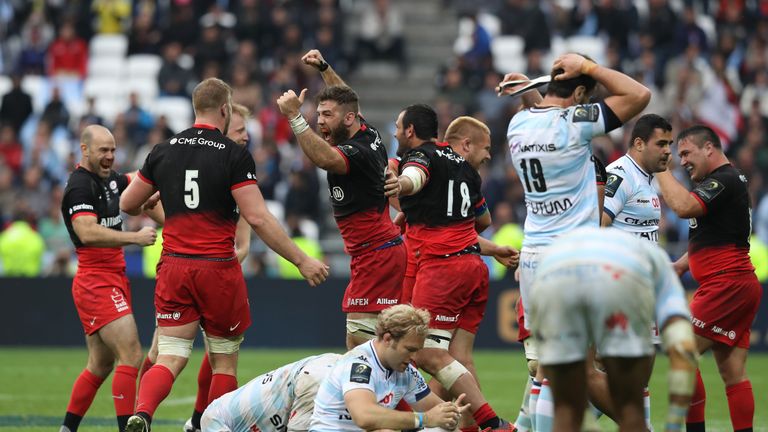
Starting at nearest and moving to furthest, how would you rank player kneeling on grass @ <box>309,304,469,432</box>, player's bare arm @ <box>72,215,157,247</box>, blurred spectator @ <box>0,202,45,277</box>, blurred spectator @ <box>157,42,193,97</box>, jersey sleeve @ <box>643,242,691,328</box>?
jersey sleeve @ <box>643,242,691,328</box> → player kneeling on grass @ <box>309,304,469,432</box> → player's bare arm @ <box>72,215,157,247</box> → blurred spectator @ <box>0,202,45,277</box> → blurred spectator @ <box>157,42,193,97</box>

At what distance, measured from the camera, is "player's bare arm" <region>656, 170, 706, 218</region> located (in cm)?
924

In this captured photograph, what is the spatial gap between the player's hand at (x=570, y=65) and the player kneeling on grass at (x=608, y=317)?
5.33 feet

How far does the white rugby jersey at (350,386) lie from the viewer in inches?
309

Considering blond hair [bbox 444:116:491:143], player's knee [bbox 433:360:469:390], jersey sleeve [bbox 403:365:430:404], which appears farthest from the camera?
blond hair [bbox 444:116:491:143]

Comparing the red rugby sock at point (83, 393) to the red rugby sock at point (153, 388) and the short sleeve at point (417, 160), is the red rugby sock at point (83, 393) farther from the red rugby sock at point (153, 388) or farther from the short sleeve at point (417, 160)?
the short sleeve at point (417, 160)

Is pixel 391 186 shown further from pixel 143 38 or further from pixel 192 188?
pixel 143 38

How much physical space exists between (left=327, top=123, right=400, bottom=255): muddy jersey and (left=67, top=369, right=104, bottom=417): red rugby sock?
2.36 metres

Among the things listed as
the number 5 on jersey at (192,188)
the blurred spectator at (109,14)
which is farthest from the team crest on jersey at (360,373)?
the blurred spectator at (109,14)

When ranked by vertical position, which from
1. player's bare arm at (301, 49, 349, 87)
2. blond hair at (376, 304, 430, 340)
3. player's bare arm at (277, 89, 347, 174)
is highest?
player's bare arm at (301, 49, 349, 87)

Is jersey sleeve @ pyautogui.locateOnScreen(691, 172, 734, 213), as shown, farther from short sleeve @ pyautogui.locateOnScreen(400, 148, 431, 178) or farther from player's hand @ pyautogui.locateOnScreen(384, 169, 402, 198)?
player's hand @ pyautogui.locateOnScreen(384, 169, 402, 198)

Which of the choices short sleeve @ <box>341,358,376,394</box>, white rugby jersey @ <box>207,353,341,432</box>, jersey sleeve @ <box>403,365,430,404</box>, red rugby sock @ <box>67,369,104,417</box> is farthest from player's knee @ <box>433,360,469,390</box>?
red rugby sock @ <box>67,369,104,417</box>

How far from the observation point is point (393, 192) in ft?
28.5

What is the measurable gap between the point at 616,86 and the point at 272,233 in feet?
8.82

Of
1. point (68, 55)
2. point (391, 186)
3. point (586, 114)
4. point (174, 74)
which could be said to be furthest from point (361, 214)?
point (68, 55)
